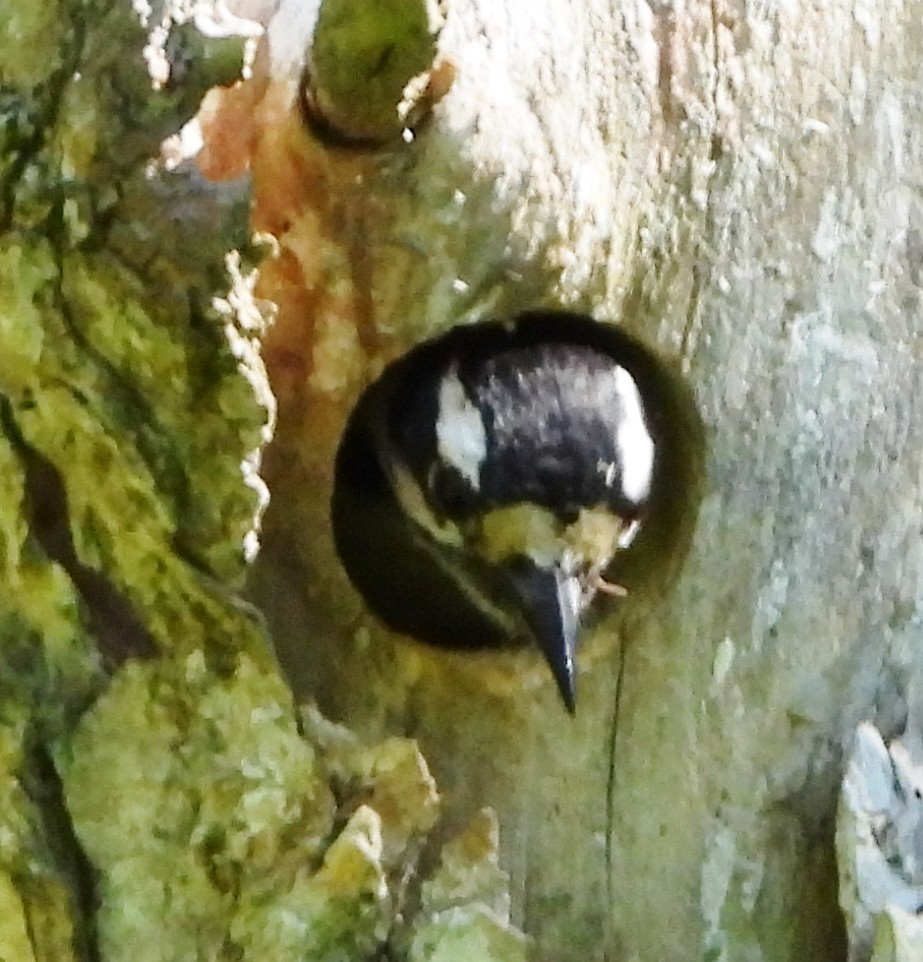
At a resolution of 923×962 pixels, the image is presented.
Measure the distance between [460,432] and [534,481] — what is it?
0.10 metres

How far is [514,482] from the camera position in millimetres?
1163

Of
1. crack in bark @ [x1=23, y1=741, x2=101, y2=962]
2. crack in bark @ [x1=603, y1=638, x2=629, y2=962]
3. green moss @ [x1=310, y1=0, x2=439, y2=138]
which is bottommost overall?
crack in bark @ [x1=23, y1=741, x2=101, y2=962]

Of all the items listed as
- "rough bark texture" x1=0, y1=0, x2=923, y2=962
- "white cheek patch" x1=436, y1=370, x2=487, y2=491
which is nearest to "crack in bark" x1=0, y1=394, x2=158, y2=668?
"rough bark texture" x1=0, y1=0, x2=923, y2=962

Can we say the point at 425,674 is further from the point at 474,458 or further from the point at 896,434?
the point at 896,434

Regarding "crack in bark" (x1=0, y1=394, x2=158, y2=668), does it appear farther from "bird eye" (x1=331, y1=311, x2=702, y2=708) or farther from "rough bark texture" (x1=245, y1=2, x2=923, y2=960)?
"bird eye" (x1=331, y1=311, x2=702, y2=708)

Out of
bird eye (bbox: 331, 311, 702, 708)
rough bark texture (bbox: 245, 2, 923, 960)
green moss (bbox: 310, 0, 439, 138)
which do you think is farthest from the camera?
bird eye (bbox: 331, 311, 702, 708)

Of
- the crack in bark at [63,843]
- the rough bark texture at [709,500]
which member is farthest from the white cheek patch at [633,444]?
the crack in bark at [63,843]

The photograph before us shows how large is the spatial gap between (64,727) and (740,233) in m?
0.62

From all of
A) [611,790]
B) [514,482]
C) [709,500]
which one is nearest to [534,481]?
[514,482]

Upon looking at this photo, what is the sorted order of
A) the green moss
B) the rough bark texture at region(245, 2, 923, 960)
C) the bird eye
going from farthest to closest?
the bird eye → the rough bark texture at region(245, 2, 923, 960) → the green moss

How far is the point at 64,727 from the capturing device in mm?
936

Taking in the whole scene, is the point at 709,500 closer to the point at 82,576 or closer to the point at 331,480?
the point at 331,480

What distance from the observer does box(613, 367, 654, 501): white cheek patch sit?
1200mm

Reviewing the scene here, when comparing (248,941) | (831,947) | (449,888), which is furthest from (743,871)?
(248,941)
